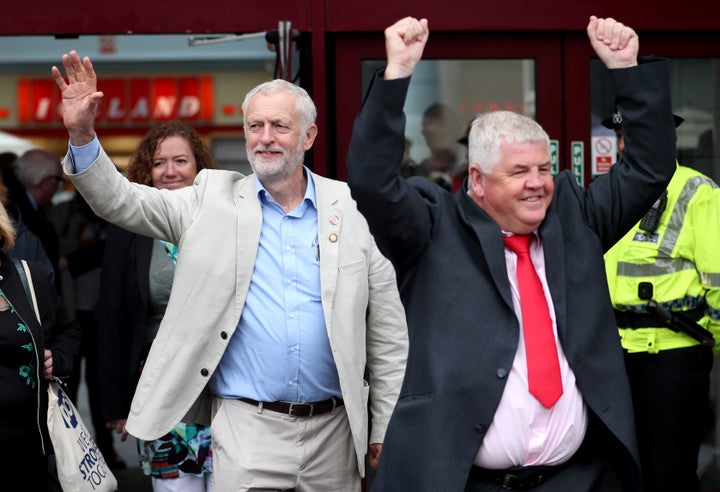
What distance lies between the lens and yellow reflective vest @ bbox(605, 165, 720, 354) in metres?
5.52

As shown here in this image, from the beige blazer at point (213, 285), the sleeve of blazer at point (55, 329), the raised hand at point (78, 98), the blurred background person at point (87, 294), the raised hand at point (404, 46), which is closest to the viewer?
the raised hand at point (404, 46)

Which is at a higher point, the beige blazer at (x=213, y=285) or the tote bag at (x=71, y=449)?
the beige blazer at (x=213, y=285)

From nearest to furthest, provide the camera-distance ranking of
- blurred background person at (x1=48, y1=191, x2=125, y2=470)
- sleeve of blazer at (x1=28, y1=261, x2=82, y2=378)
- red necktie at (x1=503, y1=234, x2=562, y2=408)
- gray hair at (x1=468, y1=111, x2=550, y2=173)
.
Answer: red necktie at (x1=503, y1=234, x2=562, y2=408) → gray hair at (x1=468, y1=111, x2=550, y2=173) → sleeve of blazer at (x1=28, y1=261, x2=82, y2=378) → blurred background person at (x1=48, y1=191, x2=125, y2=470)

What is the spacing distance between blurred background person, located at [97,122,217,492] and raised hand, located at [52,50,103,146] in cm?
156

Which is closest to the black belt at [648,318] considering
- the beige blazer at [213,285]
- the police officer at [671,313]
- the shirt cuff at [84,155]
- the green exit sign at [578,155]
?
the police officer at [671,313]

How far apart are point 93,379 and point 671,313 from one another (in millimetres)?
4526

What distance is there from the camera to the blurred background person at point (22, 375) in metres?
5.02

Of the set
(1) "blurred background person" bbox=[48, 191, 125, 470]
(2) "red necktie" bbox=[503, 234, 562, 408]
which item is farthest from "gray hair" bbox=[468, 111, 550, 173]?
(1) "blurred background person" bbox=[48, 191, 125, 470]

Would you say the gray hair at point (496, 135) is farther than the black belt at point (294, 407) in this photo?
No

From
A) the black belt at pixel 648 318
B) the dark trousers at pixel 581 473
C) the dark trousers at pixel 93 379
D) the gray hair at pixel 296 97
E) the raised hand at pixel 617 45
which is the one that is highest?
the raised hand at pixel 617 45

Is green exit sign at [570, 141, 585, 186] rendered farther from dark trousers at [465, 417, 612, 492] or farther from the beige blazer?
dark trousers at [465, 417, 612, 492]

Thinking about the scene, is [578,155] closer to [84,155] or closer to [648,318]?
[648,318]

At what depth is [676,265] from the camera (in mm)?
5555

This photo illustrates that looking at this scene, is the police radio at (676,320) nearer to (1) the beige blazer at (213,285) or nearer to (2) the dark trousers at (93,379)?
(1) the beige blazer at (213,285)
